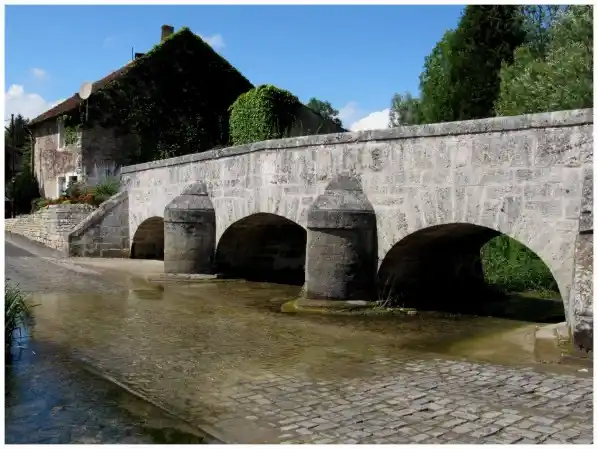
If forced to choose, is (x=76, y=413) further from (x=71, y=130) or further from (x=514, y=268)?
(x=71, y=130)

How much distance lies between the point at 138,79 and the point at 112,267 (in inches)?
461

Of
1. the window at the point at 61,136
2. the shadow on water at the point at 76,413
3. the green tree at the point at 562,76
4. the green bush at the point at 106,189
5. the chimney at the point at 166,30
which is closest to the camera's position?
the shadow on water at the point at 76,413

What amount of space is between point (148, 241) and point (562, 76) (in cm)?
1047

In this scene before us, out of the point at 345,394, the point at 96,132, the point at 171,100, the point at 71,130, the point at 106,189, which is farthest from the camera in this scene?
the point at 171,100

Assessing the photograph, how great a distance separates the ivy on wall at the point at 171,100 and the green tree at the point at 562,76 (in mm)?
10940

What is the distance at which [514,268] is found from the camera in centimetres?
1088

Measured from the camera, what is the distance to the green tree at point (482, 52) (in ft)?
71.0

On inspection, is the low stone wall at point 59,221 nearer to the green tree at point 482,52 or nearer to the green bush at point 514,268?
the green bush at point 514,268

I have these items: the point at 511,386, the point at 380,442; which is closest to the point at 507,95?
the point at 511,386

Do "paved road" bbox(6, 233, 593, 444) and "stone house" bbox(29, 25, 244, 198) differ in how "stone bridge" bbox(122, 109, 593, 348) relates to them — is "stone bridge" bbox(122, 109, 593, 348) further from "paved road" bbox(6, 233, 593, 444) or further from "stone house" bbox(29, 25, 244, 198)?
"stone house" bbox(29, 25, 244, 198)

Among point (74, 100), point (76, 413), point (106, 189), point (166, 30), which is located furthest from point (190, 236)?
point (166, 30)

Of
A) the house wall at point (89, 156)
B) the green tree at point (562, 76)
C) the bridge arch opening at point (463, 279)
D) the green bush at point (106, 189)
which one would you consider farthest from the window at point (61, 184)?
the bridge arch opening at point (463, 279)

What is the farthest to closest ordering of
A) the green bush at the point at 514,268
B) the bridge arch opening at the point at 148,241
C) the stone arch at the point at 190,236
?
the bridge arch opening at the point at 148,241
the stone arch at the point at 190,236
the green bush at the point at 514,268

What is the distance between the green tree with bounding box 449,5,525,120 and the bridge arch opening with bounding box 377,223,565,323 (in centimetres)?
1176
